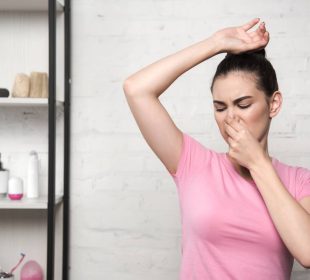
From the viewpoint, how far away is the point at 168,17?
2.14 metres

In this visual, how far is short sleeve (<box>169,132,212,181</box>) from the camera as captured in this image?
131 cm

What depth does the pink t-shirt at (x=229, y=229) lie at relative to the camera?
1204 mm

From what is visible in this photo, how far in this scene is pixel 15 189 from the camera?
6.60 feet

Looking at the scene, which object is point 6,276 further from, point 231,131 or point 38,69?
point 231,131

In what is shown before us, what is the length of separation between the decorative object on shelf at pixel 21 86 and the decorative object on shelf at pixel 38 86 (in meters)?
0.02

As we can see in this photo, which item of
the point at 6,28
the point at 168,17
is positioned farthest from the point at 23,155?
the point at 168,17

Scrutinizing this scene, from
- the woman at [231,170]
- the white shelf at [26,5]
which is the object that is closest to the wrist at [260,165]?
the woman at [231,170]

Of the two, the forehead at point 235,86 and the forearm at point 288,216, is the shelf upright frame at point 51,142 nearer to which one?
the forehead at point 235,86

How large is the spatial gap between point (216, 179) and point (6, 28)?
4.38 ft

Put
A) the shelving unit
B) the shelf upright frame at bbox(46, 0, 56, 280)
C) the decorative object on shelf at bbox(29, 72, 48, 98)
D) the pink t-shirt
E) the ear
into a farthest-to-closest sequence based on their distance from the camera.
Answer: the shelving unit, the decorative object on shelf at bbox(29, 72, 48, 98), the shelf upright frame at bbox(46, 0, 56, 280), the ear, the pink t-shirt

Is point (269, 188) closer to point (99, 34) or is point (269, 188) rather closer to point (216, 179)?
point (216, 179)

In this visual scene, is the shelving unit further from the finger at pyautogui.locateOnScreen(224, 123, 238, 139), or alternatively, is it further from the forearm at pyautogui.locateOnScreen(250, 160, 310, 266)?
the forearm at pyautogui.locateOnScreen(250, 160, 310, 266)

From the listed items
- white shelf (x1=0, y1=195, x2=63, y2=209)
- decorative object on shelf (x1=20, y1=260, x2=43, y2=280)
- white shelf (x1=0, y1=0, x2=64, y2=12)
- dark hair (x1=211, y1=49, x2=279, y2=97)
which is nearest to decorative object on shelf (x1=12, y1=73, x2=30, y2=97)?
white shelf (x1=0, y1=0, x2=64, y2=12)

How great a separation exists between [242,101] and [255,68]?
105 mm
